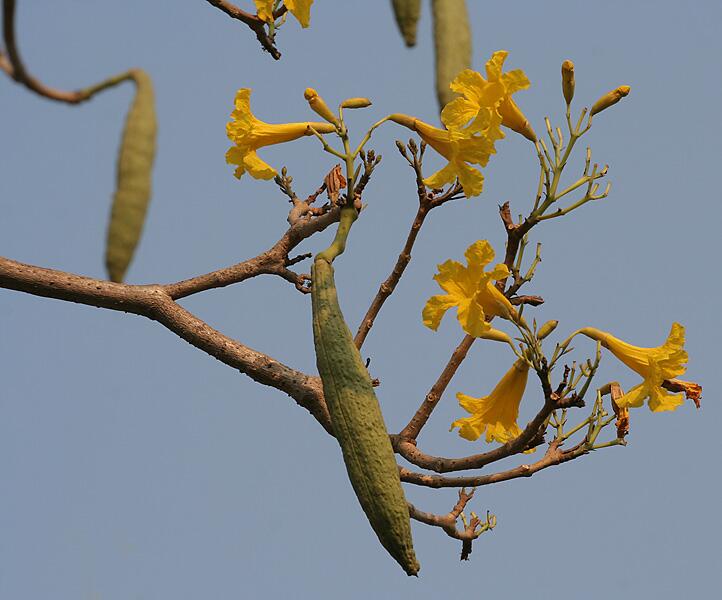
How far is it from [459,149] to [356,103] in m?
0.41

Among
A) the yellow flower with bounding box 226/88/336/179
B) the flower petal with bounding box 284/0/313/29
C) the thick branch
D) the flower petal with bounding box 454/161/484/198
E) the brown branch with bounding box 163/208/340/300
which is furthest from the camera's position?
the brown branch with bounding box 163/208/340/300

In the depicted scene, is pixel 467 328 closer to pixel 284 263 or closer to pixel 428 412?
pixel 428 412

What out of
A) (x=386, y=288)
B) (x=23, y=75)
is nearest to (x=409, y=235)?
(x=386, y=288)

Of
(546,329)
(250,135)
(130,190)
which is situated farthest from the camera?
(250,135)

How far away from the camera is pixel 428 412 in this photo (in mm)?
4613

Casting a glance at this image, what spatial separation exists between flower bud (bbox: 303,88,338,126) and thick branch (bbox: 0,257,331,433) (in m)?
1.13

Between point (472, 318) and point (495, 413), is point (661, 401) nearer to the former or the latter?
point (495, 413)

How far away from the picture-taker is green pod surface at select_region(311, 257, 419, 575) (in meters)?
3.50

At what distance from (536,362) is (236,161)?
1.45 meters

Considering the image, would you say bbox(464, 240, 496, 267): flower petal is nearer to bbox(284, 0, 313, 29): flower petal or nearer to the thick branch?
the thick branch

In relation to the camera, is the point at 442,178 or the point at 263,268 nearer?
the point at 442,178

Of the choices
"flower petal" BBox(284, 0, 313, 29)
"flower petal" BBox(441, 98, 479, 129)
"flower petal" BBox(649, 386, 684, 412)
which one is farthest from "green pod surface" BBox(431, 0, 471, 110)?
"flower petal" BBox(649, 386, 684, 412)

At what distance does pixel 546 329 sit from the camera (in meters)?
3.98

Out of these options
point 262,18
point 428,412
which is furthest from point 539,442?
point 262,18
